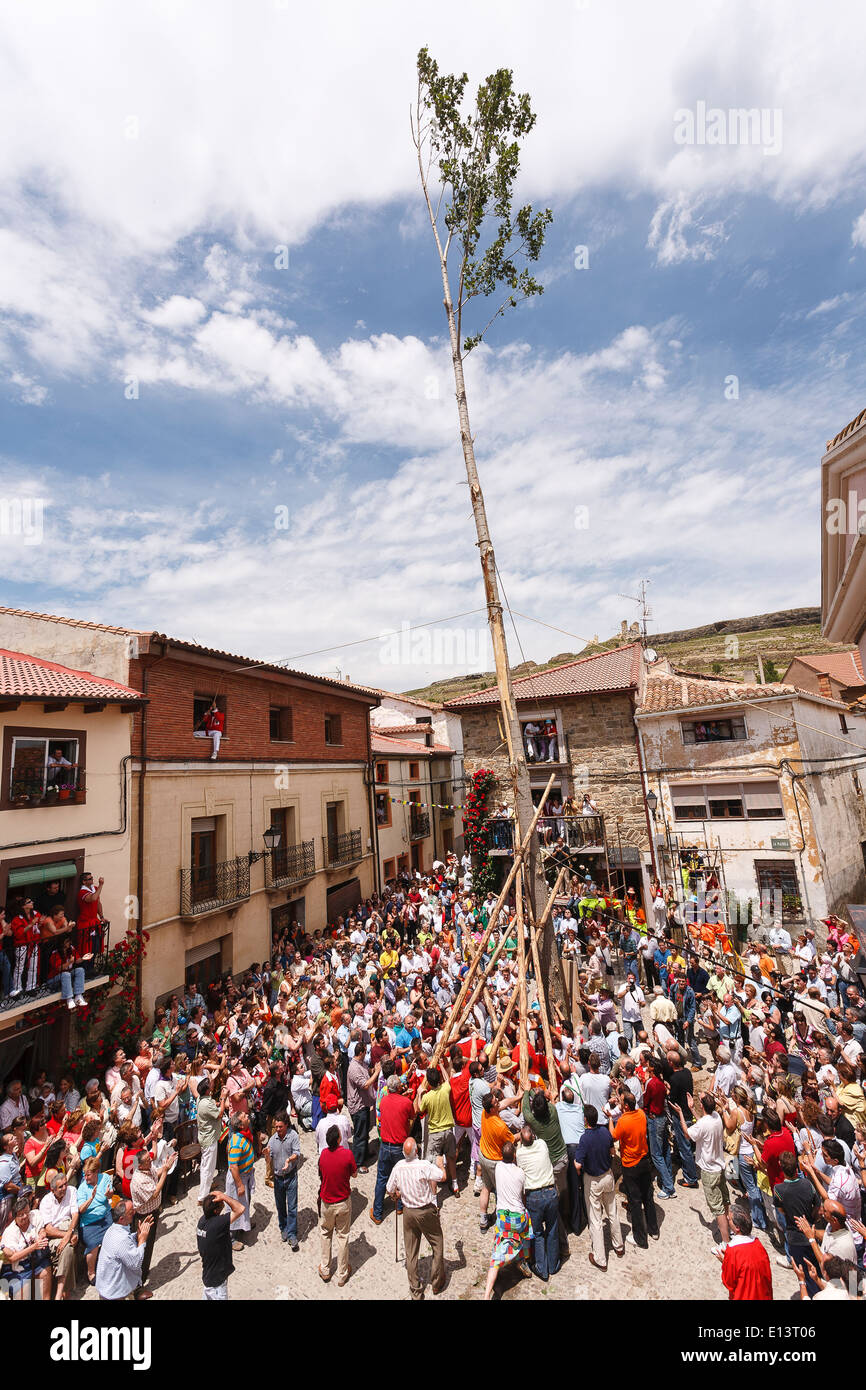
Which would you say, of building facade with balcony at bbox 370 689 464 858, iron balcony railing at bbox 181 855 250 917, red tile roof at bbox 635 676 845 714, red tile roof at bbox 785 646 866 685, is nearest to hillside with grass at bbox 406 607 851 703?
red tile roof at bbox 785 646 866 685

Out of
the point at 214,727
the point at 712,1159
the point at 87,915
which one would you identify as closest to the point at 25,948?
the point at 87,915

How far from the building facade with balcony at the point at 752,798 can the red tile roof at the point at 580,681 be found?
1691 millimetres

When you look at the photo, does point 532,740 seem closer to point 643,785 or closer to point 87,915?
point 643,785

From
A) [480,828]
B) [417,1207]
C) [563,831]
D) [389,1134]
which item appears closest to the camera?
[417,1207]

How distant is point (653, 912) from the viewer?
68.9ft

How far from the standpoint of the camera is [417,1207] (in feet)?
20.8

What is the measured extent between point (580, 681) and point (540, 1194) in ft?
63.9

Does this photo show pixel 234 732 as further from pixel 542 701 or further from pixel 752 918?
pixel 752 918

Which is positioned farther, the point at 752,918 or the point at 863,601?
the point at 752,918

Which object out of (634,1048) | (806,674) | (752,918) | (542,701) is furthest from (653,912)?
(806,674)

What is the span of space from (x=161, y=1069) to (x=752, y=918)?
16745mm

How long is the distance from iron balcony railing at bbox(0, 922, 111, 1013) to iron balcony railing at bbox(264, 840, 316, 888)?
225 inches

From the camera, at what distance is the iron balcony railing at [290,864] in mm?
17688

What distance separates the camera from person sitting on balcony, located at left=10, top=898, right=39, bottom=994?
1052 cm
